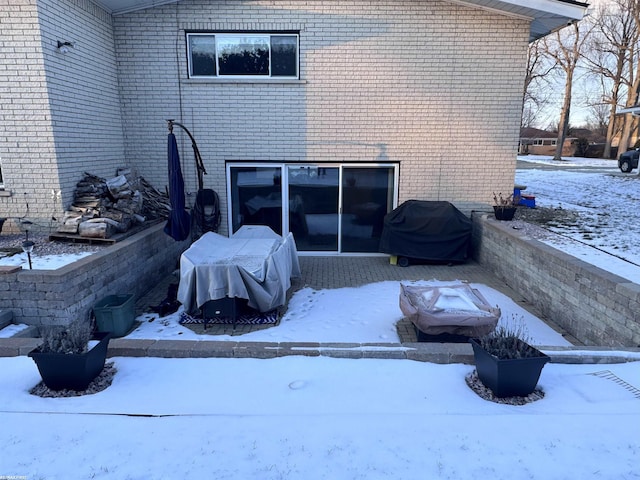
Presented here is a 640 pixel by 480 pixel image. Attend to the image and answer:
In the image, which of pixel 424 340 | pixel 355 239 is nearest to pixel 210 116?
pixel 355 239

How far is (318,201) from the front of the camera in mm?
9266

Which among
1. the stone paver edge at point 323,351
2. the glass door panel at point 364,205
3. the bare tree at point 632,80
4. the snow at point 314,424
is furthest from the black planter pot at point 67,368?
the bare tree at point 632,80

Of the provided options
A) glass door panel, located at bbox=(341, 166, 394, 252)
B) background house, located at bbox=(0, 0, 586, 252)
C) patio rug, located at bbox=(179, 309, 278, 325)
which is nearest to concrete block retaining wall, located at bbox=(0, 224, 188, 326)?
patio rug, located at bbox=(179, 309, 278, 325)

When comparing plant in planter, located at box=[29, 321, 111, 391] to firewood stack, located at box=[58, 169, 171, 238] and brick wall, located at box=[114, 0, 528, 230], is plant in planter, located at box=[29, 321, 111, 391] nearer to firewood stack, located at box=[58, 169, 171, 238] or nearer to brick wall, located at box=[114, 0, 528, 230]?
firewood stack, located at box=[58, 169, 171, 238]

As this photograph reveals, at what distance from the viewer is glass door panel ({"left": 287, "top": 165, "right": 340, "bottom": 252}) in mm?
9164

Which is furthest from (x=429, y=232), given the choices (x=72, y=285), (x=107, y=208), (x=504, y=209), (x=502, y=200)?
(x=72, y=285)

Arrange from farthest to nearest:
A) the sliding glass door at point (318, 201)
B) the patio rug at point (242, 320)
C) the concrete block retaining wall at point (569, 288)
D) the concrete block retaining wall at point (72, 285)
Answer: the sliding glass door at point (318, 201) < the patio rug at point (242, 320) < the concrete block retaining wall at point (72, 285) < the concrete block retaining wall at point (569, 288)

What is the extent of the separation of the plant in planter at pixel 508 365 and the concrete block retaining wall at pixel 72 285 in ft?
15.1

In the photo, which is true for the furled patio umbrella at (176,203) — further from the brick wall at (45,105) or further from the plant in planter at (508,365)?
the plant in planter at (508,365)

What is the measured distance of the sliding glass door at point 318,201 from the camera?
30.0ft

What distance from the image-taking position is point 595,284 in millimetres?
5004

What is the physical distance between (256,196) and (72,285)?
4770mm

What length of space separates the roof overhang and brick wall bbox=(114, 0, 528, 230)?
6.7 inches

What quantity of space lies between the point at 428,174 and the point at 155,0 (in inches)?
257
